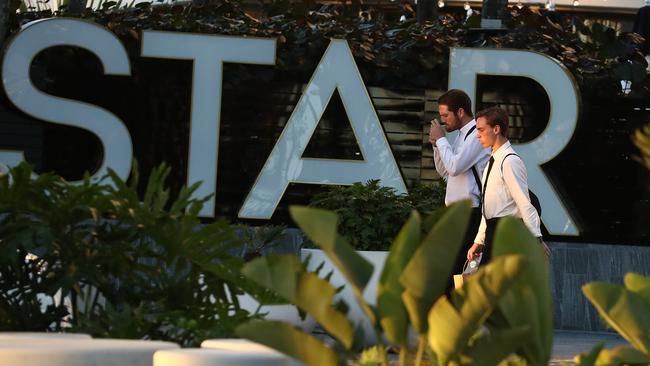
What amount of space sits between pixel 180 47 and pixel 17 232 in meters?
6.93

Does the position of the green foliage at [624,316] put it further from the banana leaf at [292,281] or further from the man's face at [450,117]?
the man's face at [450,117]

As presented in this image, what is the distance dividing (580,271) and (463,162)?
11.3 ft

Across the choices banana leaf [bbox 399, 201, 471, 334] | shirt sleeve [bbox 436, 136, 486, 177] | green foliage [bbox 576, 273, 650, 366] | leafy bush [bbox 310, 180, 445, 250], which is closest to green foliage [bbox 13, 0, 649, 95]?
leafy bush [bbox 310, 180, 445, 250]

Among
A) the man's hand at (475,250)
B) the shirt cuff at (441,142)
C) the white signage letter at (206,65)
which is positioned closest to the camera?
the man's hand at (475,250)

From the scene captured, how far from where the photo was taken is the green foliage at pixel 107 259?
4828 millimetres

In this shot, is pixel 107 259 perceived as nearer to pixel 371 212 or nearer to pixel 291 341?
pixel 291 341

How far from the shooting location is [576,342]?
10.6 meters

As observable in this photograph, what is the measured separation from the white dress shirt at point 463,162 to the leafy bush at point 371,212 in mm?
545

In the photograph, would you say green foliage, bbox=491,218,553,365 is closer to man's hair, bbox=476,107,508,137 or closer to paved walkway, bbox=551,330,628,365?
man's hair, bbox=476,107,508,137

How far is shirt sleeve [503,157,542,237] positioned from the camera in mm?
8141

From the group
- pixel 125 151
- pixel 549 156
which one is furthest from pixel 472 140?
pixel 125 151

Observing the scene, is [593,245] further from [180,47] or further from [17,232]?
[17,232]

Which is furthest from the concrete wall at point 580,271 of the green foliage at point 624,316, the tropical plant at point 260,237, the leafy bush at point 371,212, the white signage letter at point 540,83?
the green foliage at point 624,316

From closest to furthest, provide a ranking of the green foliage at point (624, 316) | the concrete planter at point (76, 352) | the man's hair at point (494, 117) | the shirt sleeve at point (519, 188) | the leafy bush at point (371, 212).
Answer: the green foliage at point (624, 316)
the concrete planter at point (76, 352)
the shirt sleeve at point (519, 188)
the man's hair at point (494, 117)
the leafy bush at point (371, 212)
